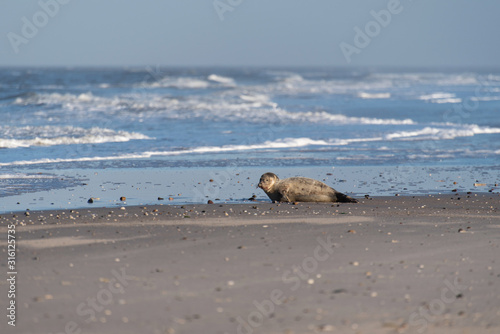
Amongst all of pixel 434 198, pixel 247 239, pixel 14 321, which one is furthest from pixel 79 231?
pixel 434 198

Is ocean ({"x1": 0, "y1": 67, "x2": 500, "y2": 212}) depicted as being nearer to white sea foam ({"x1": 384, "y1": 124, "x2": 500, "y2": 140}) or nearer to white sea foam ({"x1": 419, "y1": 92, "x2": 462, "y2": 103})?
white sea foam ({"x1": 384, "y1": 124, "x2": 500, "y2": 140})

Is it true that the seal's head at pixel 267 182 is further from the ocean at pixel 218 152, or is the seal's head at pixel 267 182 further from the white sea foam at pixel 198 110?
the white sea foam at pixel 198 110

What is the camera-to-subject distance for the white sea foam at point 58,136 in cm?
1816

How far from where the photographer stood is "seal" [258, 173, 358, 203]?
1087 cm

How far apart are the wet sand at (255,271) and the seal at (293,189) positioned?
1.38 metres

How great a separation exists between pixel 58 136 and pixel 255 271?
14.4 m

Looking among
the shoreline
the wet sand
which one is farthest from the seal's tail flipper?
the wet sand

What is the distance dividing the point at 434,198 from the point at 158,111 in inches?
740

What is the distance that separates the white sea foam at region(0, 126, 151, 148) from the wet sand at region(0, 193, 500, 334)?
9288 millimetres

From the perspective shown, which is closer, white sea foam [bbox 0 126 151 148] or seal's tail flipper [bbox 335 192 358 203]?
seal's tail flipper [bbox 335 192 358 203]

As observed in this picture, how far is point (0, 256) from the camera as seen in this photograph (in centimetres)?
687

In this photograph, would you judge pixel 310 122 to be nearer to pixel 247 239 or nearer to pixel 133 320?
pixel 247 239

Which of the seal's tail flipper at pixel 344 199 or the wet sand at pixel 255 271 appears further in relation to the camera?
the seal's tail flipper at pixel 344 199

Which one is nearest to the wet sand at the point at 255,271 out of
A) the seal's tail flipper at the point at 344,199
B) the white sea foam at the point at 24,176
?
the seal's tail flipper at the point at 344,199
